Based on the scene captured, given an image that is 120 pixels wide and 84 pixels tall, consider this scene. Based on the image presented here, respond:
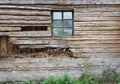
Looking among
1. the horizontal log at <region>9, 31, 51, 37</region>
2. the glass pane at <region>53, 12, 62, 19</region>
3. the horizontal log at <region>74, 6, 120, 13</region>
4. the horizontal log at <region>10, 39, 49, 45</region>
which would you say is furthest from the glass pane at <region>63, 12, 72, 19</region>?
the horizontal log at <region>10, 39, 49, 45</region>

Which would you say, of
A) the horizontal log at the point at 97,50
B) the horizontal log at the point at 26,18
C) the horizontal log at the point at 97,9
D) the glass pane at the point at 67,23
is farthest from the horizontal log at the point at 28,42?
the horizontal log at the point at 97,9

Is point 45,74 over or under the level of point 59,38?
under

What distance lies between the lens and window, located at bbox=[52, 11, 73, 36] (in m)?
10.8

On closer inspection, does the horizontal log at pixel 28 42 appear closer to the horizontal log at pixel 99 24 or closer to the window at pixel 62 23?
the window at pixel 62 23

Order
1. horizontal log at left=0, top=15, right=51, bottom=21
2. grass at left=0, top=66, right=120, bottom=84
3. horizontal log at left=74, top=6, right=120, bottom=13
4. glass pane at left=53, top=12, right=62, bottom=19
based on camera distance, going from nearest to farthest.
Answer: grass at left=0, top=66, right=120, bottom=84, horizontal log at left=0, top=15, right=51, bottom=21, horizontal log at left=74, top=6, right=120, bottom=13, glass pane at left=53, top=12, right=62, bottom=19

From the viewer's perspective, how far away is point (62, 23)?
10828mm

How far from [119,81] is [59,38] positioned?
206cm

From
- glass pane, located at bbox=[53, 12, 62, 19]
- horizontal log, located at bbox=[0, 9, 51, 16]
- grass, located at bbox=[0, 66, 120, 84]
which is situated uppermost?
horizontal log, located at bbox=[0, 9, 51, 16]

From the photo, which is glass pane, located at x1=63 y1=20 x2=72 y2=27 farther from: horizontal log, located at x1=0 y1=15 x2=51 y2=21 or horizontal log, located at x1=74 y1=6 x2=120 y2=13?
horizontal log, located at x1=0 y1=15 x2=51 y2=21

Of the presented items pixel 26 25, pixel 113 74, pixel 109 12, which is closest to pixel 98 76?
pixel 113 74

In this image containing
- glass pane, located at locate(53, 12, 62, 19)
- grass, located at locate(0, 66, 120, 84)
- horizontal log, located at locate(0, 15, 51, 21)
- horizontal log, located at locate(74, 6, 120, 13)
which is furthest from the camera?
glass pane, located at locate(53, 12, 62, 19)

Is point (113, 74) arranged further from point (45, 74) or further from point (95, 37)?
point (45, 74)

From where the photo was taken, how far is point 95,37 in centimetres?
1075

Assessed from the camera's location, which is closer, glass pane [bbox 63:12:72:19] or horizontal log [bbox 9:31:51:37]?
horizontal log [bbox 9:31:51:37]
